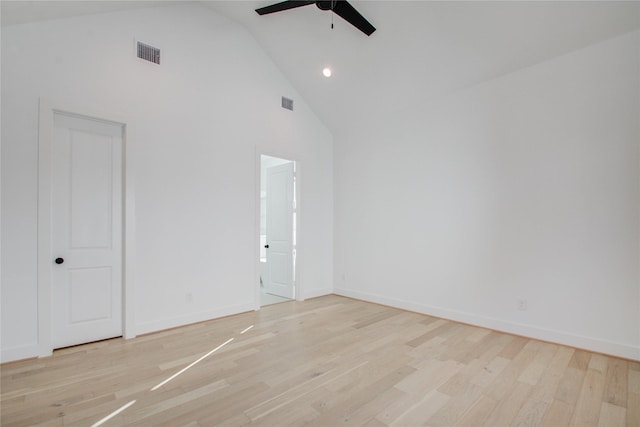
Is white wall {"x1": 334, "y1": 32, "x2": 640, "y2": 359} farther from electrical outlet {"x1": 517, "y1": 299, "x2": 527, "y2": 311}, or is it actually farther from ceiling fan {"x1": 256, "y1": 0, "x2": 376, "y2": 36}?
ceiling fan {"x1": 256, "y1": 0, "x2": 376, "y2": 36}

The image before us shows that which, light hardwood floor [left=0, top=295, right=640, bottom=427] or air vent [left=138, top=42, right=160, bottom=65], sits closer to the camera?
light hardwood floor [left=0, top=295, right=640, bottom=427]

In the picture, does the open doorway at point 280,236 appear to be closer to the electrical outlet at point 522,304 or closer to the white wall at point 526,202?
the white wall at point 526,202

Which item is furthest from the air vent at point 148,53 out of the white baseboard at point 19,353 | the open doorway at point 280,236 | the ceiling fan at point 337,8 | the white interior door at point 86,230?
the white baseboard at point 19,353

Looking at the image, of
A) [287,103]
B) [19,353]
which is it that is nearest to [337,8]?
Result: [287,103]

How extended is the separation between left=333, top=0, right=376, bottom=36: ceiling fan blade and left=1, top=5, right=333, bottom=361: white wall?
1925 millimetres

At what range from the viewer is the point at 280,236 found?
5438mm

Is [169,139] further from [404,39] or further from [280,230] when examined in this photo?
[404,39]

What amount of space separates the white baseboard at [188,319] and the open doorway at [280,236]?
2.01 feet

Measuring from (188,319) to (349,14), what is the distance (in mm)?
3899

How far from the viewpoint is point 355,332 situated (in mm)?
3572

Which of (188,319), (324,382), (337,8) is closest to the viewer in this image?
(324,382)

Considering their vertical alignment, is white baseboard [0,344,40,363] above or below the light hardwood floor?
above

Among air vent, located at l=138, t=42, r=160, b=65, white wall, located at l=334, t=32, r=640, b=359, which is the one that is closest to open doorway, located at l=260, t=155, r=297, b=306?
white wall, located at l=334, t=32, r=640, b=359

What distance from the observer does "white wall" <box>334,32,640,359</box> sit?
2934 mm
